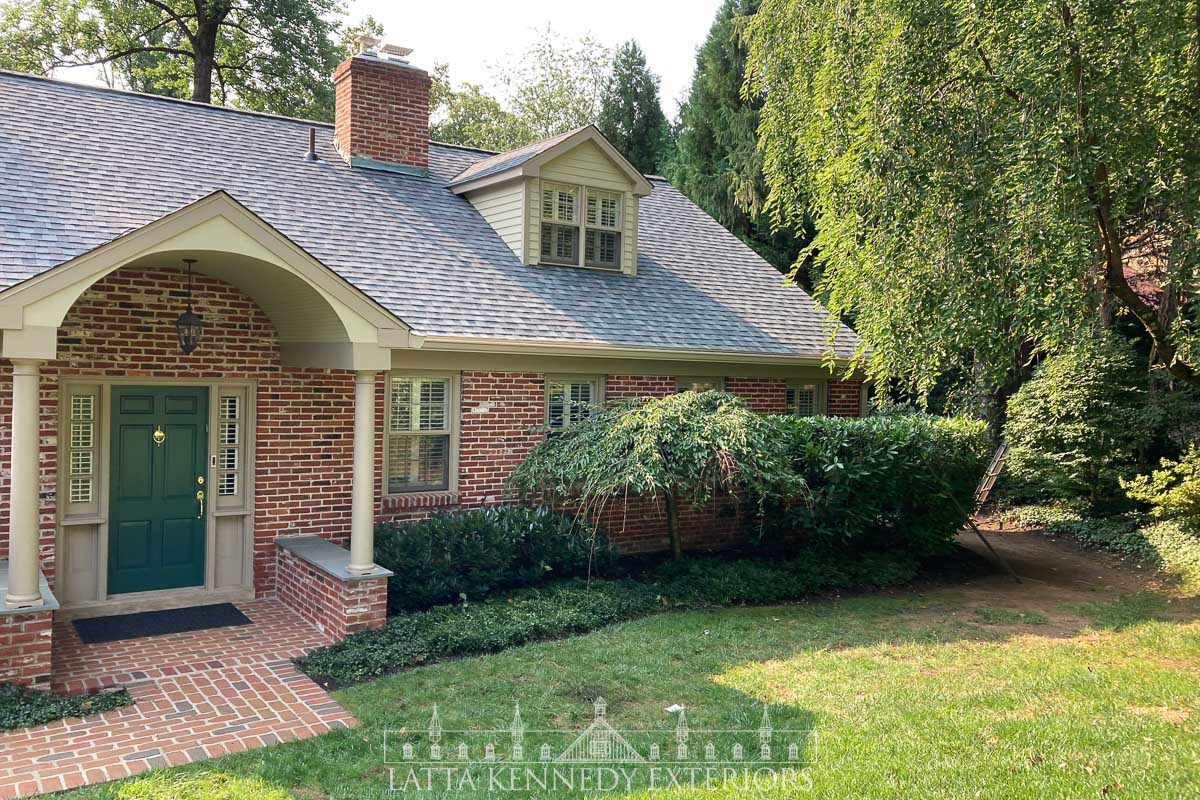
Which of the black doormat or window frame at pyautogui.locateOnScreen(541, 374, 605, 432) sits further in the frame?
window frame at pyautogui.locateOnScreen(541, 374, 605, 432)

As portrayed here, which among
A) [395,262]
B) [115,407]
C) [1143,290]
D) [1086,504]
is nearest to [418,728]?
[115,407]

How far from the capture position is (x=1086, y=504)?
49.6ft

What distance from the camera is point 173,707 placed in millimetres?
6348

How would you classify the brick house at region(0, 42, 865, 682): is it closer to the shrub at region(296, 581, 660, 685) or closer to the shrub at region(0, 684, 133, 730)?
the shrub at region(0, 684, 133, 730)

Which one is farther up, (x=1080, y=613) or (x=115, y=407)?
(x=115, y=407)

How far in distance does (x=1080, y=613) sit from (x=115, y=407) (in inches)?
404

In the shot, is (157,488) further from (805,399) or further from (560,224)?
(805,399)

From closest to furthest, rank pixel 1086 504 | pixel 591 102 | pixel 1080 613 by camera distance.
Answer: pixel 1080 613
pixel 1086 504
pixel 591 102

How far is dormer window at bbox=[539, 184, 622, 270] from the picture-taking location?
12.6m

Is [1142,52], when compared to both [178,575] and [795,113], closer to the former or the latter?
[795,113]

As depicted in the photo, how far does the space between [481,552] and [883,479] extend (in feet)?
16.8

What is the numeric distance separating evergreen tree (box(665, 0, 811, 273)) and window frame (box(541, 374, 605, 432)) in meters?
12.5

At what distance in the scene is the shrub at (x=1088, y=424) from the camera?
14555 millimetres

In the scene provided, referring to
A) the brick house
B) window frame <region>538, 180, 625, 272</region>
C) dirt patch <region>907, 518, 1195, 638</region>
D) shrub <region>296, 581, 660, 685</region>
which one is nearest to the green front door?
the brick house
